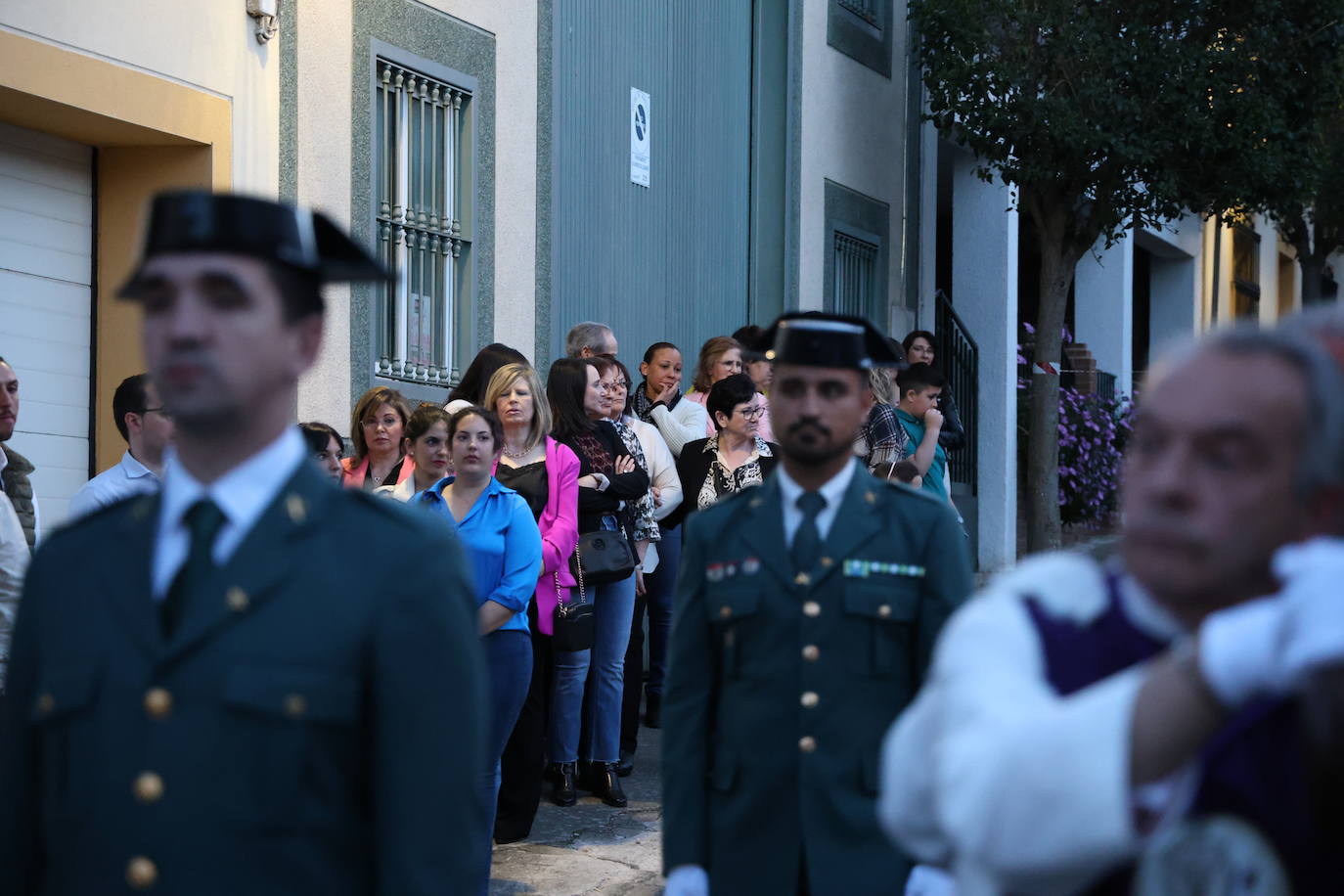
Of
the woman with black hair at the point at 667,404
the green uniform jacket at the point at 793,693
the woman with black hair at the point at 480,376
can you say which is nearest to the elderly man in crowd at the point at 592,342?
the woman with black hair at the point at 667,404

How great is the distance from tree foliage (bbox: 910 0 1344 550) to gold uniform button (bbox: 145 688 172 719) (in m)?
13.5

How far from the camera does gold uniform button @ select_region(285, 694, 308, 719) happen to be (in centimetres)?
229

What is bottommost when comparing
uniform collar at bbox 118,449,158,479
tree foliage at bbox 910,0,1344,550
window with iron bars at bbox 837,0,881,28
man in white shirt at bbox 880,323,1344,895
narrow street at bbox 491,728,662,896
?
narrow street at bbox 491,728,662,896

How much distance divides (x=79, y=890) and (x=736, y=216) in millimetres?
12160

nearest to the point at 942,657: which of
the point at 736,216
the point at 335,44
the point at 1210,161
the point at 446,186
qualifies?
the point at 335,44

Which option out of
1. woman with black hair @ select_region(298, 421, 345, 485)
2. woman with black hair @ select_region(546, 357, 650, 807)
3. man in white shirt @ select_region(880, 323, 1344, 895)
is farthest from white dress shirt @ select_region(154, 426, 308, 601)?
woman with black hair @ select_region(546, 357, 650, 807)

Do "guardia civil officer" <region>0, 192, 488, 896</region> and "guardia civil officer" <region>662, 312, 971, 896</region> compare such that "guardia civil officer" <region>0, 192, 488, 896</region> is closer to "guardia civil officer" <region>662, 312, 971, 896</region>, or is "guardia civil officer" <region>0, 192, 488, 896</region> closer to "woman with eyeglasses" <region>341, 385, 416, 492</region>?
"guardia civil officer" <region>662, 312, 971, 896</region>

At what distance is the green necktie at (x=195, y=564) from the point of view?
2346 millimetres

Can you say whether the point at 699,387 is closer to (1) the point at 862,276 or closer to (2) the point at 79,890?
(1) the point at 862,276

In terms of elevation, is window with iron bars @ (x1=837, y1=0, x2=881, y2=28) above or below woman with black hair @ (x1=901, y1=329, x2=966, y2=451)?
above

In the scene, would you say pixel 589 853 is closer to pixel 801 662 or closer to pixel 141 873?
pixel 801 662

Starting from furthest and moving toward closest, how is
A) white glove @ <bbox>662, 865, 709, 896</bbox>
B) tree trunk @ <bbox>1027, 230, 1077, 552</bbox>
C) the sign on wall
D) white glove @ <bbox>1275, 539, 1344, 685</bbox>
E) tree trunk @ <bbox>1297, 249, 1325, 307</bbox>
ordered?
tree trunk @ <bbox>1297, 249, 1325, 307</bbox> < tree trunk @ <bbox>1027, 230, 1077, 552</bbox> < the sign on wall < white glove @ <bbox>662, 865, 709, 896</bbox> < white glove @ <bbox>1275, 539, 1344, 685</bbox>

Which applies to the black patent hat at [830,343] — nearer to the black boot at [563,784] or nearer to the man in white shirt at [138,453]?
the man in white shirt at [138,453]

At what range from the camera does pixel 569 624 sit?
25.6 ft
